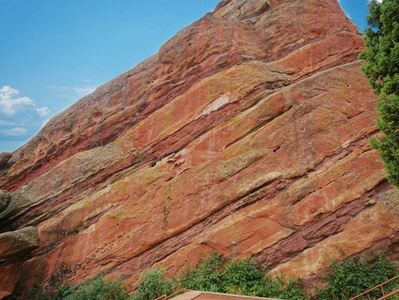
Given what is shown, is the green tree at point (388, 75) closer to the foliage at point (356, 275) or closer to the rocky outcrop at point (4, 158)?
the foliage at point (356, 275)

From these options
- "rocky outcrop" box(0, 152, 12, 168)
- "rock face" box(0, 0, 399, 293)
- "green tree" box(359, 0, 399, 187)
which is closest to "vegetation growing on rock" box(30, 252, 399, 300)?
"rock face" box(0, 0, 399, 293)

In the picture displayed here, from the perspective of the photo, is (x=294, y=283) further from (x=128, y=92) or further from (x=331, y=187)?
(x=128, y=92)

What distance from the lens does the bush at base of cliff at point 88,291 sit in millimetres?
11227

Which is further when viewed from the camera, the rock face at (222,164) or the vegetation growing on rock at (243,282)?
the rock face at (222,164)

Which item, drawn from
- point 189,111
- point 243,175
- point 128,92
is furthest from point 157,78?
point 243,175

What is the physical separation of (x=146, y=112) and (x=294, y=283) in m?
11.9

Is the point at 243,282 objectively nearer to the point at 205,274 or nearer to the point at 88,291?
the point at 205,274

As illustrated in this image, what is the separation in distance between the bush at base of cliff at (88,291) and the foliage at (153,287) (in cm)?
98

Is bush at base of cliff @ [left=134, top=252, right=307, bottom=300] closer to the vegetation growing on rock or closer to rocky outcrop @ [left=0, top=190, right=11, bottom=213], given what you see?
the vegetation growing on rock

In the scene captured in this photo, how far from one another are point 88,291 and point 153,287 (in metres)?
3.11

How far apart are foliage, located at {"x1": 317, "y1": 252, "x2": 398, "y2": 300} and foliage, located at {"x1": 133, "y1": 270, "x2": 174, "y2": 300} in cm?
545

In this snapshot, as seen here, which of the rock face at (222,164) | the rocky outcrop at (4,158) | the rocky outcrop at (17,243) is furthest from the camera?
the rocky outcrop at (4,158)

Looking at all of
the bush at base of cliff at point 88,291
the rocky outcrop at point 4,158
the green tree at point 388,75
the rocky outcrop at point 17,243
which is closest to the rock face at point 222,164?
the bush at base of cliff at point 88,291

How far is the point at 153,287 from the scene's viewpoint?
416 inches
